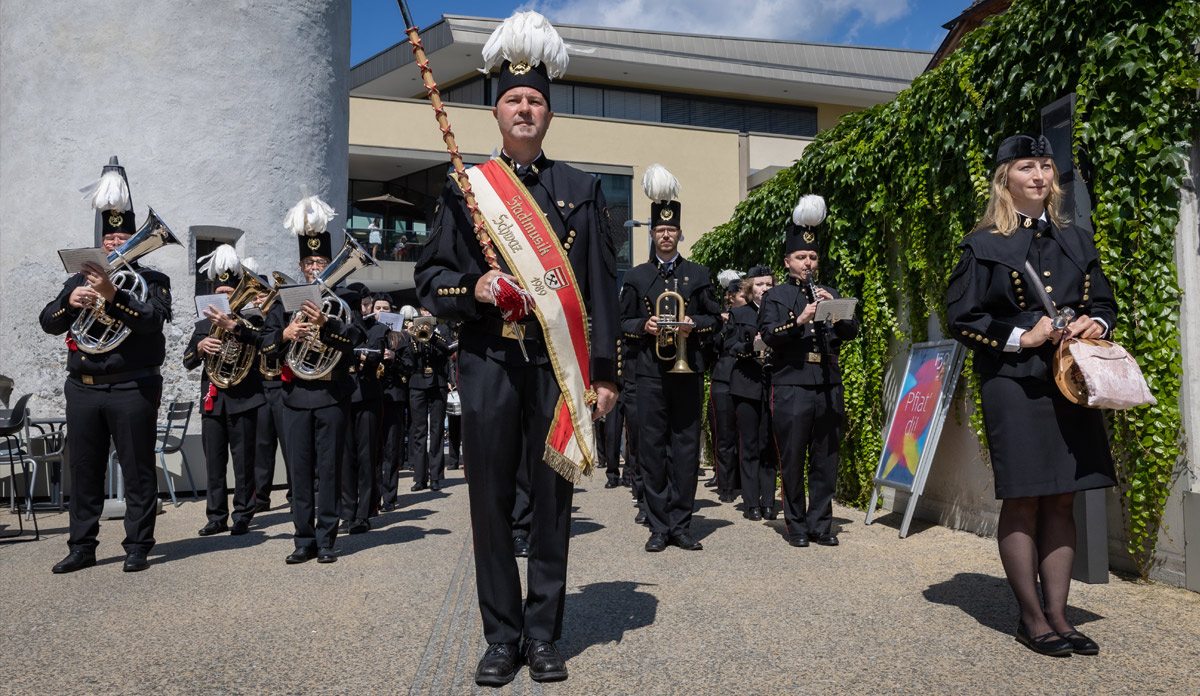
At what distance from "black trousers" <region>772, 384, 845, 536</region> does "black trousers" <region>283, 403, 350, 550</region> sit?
3.22 m

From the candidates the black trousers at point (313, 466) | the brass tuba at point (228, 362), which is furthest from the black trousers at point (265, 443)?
the black trousers at point (313, 466)

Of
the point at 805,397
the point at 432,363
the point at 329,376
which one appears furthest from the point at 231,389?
the point at 805,397

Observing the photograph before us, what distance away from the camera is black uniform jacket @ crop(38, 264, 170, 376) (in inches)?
246

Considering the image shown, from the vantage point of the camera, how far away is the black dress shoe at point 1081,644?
3861 millimetres

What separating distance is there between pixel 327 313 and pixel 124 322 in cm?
131

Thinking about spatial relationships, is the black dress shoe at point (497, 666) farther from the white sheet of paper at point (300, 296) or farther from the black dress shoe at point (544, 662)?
the white sheet of paper at point (300, 296)

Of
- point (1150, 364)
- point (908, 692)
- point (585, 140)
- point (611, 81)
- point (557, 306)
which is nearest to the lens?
point (908, 692)

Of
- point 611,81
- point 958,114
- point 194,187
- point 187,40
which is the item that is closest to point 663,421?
point 958,114

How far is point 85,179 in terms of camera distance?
1249cm

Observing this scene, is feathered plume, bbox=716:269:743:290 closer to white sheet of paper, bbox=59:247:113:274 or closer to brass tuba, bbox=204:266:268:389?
brass tuba, bbox=204:266:268:389

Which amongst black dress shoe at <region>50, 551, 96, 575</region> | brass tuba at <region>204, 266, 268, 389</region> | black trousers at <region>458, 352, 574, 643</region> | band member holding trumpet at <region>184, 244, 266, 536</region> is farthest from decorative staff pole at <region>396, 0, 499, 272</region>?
brass tuba at <region>204, 266, 268, 389</region>

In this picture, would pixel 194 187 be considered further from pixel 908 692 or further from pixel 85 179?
pixel 908 692

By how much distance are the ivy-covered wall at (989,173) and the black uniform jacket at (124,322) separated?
5671mm

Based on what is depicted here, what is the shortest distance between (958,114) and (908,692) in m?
4.78
